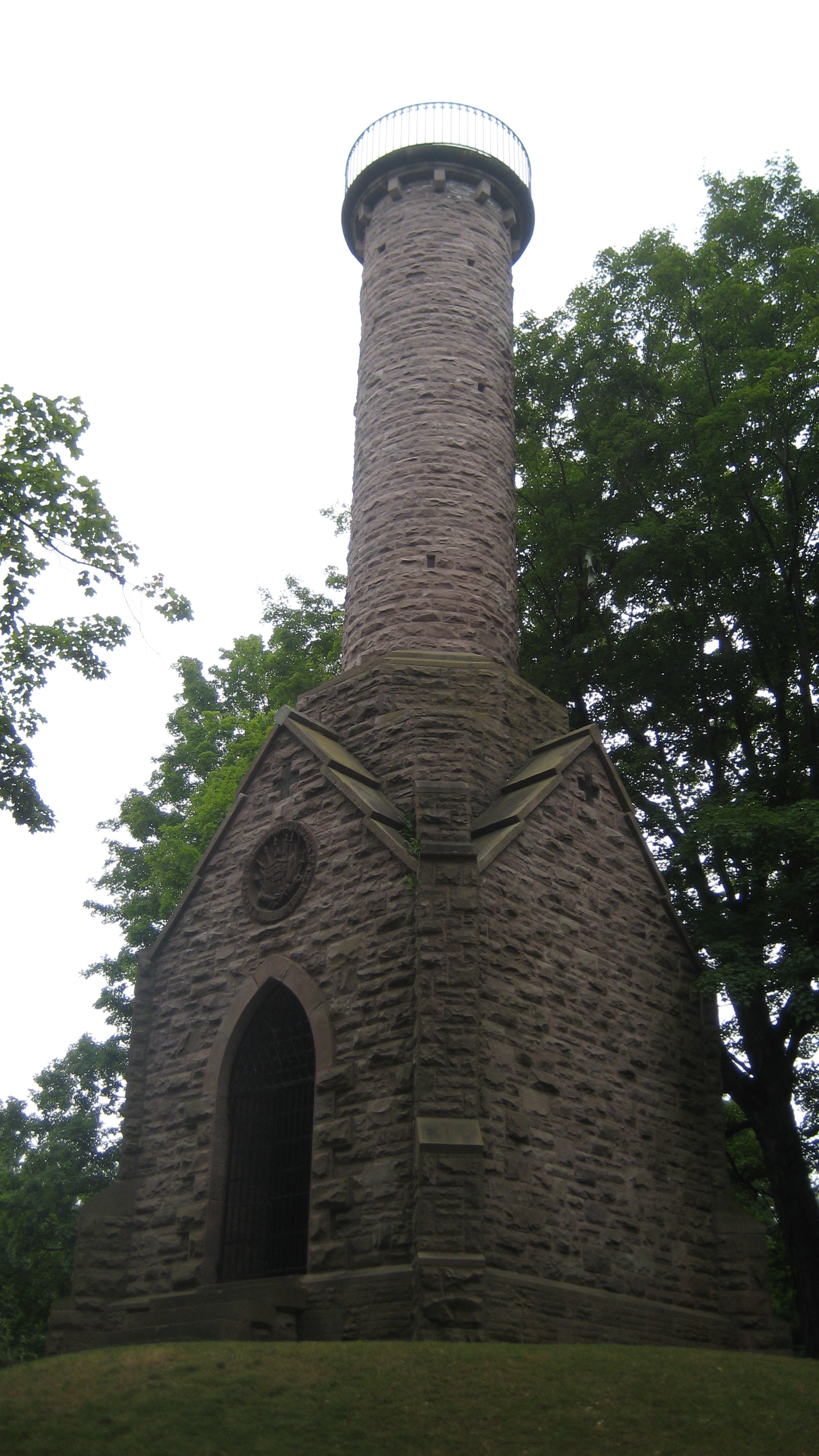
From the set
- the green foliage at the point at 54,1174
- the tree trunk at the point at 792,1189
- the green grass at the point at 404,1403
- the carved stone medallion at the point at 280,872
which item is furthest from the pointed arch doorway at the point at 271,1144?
the green foliage at the point at 54,1174

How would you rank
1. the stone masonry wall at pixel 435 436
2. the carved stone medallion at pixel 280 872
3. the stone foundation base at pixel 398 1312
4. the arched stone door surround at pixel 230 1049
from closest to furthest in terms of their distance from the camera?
the stone foundation base at pixel 398 1312, the arched stone door surround at pixel 230 1049, the carved stone medallion at pixel 280 872, the stone masonry wall at pixel 435 436

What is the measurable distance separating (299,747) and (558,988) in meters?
3.73

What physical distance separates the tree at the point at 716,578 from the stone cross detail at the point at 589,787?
1.76m

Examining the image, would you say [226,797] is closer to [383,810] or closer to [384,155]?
[383,810]

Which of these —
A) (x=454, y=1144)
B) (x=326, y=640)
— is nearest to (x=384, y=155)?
(x=326, y=640)

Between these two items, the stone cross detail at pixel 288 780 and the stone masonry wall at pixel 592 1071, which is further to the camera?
the stone cross detail at pixel 288 780

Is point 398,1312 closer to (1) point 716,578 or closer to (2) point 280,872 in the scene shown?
(2) point 280,872

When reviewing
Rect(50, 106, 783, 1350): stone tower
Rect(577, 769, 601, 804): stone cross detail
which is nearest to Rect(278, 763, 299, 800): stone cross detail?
Rect(50, 106, 783, 1350): stone tower

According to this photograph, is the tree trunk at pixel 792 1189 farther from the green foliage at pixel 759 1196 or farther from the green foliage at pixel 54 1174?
the green foliage at pixel 54 1174

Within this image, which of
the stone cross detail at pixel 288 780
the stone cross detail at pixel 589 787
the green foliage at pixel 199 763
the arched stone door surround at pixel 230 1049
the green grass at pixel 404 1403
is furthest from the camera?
the green foliage at pixel 199 763

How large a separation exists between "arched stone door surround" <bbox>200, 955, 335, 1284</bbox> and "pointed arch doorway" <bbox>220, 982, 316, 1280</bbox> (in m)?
0.07

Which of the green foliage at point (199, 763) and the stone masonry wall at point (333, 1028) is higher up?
the green foliage at point (199, 763)

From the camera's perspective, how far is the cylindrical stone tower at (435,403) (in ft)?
50.1

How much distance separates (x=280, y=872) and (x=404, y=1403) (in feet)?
19.5
